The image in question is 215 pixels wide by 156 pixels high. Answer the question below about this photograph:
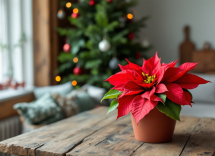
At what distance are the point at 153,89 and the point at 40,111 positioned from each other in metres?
1.32

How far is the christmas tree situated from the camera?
284 centimetres

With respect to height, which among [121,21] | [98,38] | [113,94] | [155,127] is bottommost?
[155,127]

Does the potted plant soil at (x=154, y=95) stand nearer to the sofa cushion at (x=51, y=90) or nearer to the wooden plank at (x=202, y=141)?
the wooden plank at (x=202, y=141)

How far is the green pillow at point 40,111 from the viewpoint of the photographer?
2.01 metres

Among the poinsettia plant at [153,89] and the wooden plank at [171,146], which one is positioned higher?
the poinsettia plant at [153,89]

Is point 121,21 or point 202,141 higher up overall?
point 121,21

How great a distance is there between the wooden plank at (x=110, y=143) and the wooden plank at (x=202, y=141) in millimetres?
210

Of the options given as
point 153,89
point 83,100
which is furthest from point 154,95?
point 83,100

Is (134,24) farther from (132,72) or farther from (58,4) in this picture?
(132,72)

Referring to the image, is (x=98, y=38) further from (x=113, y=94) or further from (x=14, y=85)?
(x=113, y=94)

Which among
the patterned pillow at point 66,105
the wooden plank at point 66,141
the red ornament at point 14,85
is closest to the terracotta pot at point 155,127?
the wooden plank at point 66,141

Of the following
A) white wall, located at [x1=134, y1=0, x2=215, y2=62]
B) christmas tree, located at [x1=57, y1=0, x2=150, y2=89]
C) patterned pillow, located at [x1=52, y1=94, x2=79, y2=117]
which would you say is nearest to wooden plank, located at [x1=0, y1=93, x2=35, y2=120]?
patterned pillow, located at [x1=52, y1=94, x2=79, y2=117]

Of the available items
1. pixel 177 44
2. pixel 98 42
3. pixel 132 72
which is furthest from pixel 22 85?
pixel 177 44

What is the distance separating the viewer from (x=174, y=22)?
410 cm
